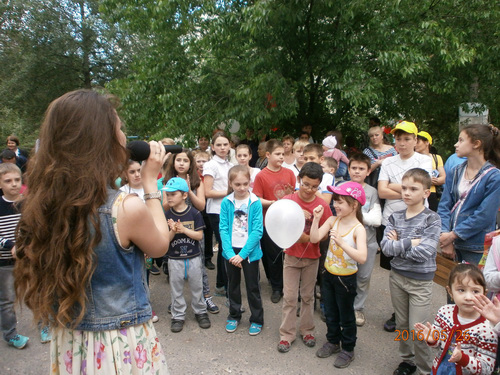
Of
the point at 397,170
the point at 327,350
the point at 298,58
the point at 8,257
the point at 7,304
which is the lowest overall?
the point at 327,350

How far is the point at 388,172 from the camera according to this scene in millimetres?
4359

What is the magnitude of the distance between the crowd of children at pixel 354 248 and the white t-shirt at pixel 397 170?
1 cm

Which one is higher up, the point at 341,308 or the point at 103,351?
the point at 103,351

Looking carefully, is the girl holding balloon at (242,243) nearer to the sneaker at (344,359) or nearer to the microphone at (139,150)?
the sneaker at (344,359)

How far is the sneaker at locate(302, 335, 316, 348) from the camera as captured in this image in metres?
3.56

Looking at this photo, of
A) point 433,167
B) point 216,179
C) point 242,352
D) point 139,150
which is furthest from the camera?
point 216,179

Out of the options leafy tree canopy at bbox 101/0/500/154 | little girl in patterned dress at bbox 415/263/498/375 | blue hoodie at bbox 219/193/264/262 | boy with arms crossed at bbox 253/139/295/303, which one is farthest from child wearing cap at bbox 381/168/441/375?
leafy tree canopy at bbox 101/0/500/154

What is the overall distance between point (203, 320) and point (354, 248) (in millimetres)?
1832

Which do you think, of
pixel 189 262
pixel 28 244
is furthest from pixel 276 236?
pixel 28 244

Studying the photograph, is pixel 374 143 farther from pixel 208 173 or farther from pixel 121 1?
pixel 121 1

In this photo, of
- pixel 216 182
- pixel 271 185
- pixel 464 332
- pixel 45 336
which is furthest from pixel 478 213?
pixel 45 336

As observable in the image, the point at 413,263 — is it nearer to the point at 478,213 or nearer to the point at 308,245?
the point at 478,213

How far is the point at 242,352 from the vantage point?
3.54 m

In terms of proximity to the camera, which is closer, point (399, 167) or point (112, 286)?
point (112, 286)
